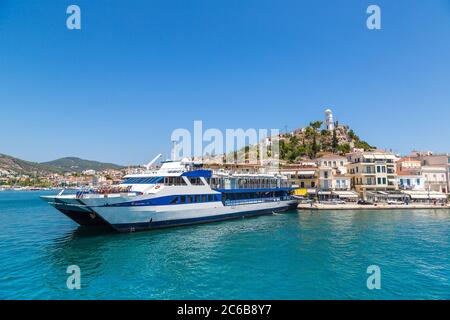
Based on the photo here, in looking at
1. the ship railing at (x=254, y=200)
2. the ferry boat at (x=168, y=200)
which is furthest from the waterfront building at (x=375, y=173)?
the ferry boat at (x=168, y=200)

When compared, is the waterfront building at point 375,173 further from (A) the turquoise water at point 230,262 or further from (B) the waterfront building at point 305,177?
(A) the turquoise water at point 230,262

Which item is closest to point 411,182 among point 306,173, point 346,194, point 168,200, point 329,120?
point 346,194

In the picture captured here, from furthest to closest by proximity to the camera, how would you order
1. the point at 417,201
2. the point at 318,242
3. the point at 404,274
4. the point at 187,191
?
1. the point at 417,201
2. the point at 187,191
3. the point at 318,242
4. the point at 404,274

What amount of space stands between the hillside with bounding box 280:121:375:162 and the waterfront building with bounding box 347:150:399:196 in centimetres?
2740

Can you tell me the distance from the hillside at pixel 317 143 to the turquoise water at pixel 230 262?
183ft

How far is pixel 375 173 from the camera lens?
44.4m

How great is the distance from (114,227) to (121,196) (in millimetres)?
2866

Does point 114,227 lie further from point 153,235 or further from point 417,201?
point 417,201

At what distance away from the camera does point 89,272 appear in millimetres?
13648

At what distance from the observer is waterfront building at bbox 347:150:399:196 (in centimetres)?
4422

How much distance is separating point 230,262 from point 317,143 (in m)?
77.3

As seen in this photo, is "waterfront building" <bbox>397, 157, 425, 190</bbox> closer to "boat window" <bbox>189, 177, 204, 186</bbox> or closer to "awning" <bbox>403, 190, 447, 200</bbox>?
"awning" <bbox>403, 190, 447, 200</bbox>

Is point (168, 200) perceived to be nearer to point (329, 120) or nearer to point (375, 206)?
point (375, 206)
